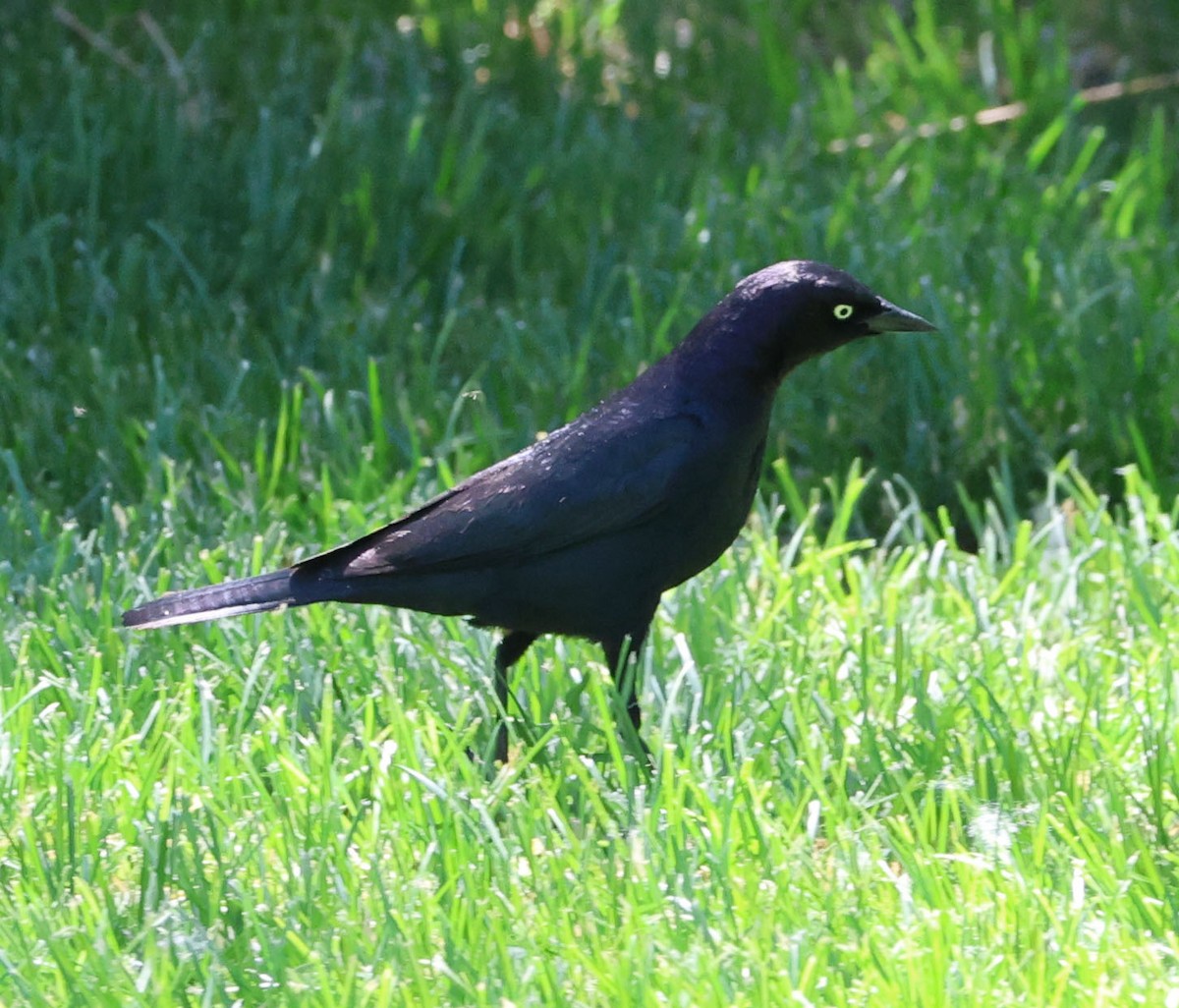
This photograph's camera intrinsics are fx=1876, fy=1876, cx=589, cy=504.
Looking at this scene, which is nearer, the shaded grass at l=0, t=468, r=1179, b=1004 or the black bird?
the shaded grass at l=0, t=468, r=1179, b=1004

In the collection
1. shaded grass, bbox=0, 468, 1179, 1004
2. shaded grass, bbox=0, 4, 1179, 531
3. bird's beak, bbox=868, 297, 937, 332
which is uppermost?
bird's beak, bbox=868, 297, 937, 332

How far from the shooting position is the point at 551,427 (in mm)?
4680

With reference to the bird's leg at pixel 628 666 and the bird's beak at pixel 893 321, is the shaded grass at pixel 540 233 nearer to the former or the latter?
the bird's leg at pixel 628 666

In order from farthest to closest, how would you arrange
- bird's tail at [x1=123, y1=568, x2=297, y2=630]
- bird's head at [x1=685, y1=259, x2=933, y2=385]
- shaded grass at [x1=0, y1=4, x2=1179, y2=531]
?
shaded grass at [x1=0, y1=4, x2=1179, y2=531], bird's head at [x1=685, y1=259, x2=933, y2=385], bird's tail at [x1=123, y1=568, x2=297, y2=630]

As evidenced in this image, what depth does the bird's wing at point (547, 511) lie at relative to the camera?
3268 millimetres

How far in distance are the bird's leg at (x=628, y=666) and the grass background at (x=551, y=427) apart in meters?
0.07

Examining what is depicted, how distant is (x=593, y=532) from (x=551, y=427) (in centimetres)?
142

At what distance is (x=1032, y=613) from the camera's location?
155 inches

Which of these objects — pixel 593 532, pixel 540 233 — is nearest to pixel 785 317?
pixel 593 532

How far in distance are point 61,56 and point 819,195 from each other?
2.59 m

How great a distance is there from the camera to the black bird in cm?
327

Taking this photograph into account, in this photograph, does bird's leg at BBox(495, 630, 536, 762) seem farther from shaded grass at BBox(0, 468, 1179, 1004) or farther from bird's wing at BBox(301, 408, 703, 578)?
bird's wing at BBox(301, 408, 703, 578)

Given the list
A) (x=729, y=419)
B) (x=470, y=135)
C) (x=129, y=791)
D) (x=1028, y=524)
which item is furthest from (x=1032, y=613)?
(x=470, y=135)

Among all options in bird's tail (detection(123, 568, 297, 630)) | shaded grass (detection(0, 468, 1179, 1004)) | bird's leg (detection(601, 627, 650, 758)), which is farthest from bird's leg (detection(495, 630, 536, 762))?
bird's tail (detection(123, 568, 297, 630))
